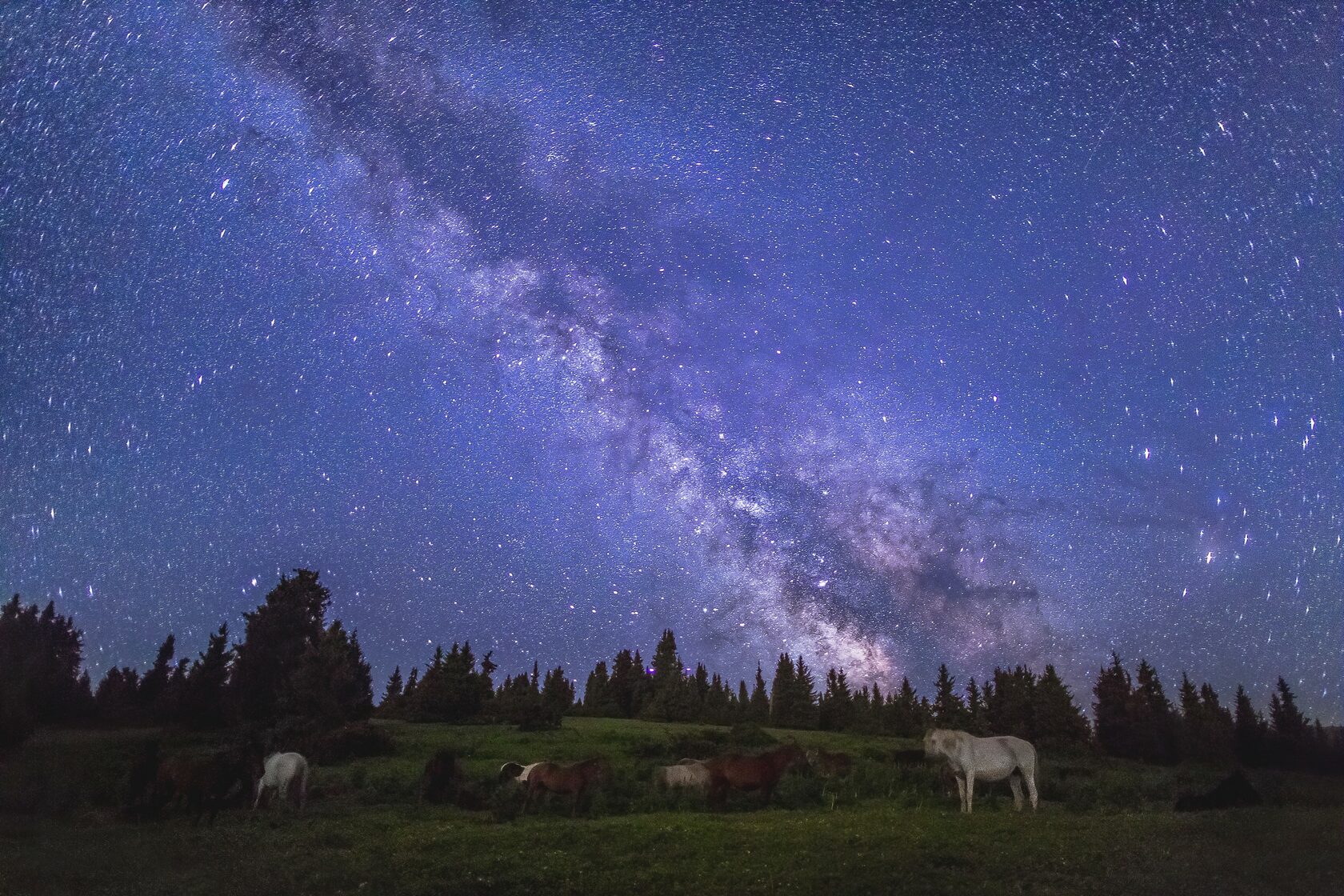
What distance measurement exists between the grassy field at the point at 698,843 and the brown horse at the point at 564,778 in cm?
60

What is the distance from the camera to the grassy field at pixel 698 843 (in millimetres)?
14727

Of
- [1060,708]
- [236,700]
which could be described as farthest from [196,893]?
[1060,708]

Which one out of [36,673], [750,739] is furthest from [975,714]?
[36,673]

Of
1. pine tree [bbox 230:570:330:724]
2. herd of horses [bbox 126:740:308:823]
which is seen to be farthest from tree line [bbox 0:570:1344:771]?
herd of horses [bbox 126:740:308:823]

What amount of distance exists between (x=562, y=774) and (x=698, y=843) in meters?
7.47

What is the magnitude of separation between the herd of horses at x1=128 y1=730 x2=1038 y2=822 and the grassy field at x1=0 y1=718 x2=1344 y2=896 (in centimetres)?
65

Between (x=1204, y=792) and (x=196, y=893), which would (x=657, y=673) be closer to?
(x=1204, y=792)

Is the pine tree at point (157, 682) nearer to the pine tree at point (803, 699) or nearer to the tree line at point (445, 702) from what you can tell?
the tree line at point (445, 702)

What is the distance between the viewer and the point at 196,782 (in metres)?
25.6

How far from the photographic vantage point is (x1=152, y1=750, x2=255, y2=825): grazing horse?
25594 millimetres

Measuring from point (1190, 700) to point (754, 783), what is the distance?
69346 mm

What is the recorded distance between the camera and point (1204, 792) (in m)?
24.2

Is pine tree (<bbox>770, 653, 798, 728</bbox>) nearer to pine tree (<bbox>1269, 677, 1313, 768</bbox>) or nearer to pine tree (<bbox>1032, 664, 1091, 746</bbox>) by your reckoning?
pine tree (<bbox>1032, 664, 1091, 746</bbox>)

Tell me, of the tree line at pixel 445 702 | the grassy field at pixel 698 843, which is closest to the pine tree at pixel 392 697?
the tree line at pixel 445 702
